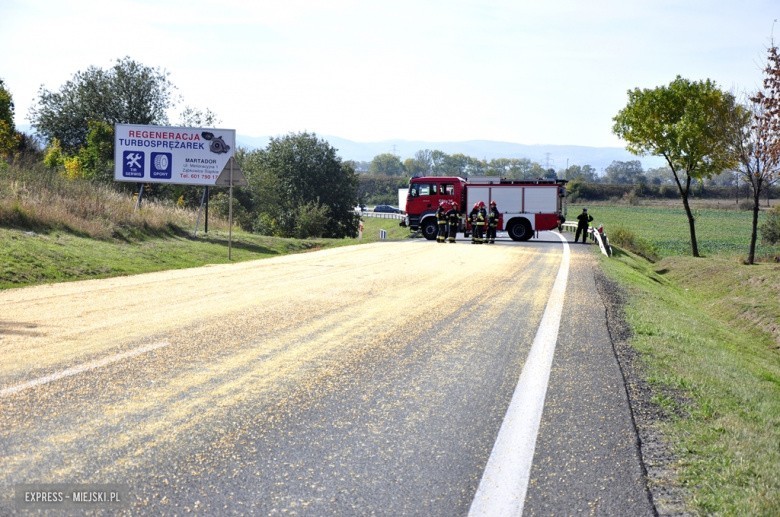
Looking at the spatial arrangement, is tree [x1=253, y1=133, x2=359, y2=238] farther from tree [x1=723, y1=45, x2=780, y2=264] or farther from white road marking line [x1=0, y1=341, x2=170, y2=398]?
white road marking line [x1=0, y1=341, x2=170, y2=398]

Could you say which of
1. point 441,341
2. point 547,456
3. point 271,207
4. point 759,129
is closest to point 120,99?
point 271,207

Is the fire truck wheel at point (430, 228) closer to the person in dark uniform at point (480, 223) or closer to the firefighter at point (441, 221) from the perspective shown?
the firefighter at point (441, 221)

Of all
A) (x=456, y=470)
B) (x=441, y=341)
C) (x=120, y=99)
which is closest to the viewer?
(x=456, y=470)

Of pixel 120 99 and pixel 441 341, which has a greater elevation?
pixel 120 99

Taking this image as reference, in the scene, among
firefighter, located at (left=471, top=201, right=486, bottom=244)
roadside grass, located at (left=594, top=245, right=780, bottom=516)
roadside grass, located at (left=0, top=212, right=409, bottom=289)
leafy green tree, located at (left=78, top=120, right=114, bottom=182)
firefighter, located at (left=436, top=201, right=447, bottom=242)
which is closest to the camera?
roadside grass, located at (left=594, top=245, right=780, bottom=516)

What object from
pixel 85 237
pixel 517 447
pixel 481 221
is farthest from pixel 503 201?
pixel 517 447

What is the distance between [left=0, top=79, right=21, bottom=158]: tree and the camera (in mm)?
51250

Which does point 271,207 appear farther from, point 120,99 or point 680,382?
point 680,382

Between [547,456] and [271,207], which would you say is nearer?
[547,456]

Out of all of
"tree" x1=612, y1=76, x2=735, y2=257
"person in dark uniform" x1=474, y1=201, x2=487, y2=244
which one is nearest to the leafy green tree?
"person in dark uniform" x1=474, y1=201, x2=487, y2=244

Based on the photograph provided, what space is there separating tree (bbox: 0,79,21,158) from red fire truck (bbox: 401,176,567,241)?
91.1ft

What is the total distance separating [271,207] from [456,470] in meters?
61.0

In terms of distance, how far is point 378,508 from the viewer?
12.8 ft

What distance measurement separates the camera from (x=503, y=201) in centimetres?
3778
